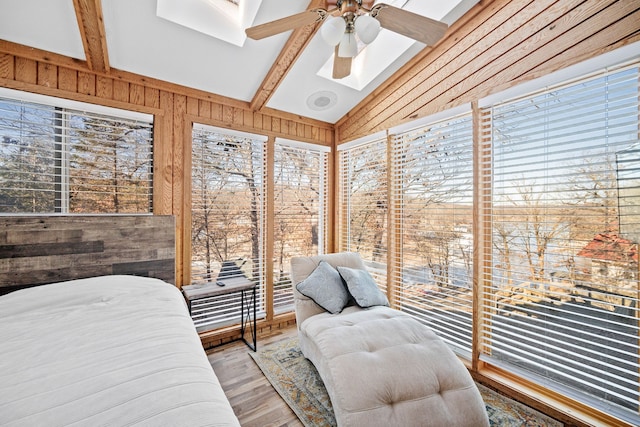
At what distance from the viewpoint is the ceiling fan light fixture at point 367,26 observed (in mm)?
1418

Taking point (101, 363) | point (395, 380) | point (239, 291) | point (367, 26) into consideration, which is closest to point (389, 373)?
point (395, 380)

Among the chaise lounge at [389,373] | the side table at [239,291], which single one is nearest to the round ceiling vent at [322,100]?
the side table at [239,291]

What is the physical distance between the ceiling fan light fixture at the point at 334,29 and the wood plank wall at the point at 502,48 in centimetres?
136

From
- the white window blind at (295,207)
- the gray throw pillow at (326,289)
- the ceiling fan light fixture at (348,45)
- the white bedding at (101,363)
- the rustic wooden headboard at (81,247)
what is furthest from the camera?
the white window blind at (295,207)

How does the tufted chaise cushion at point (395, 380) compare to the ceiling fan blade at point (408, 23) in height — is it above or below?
below

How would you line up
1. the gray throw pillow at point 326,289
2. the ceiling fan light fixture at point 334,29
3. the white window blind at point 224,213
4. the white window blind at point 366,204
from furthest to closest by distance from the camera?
the white window blind at point 366,204 < the white window blind at point 224,213 < the gray throw pillow at point 326,289 < the ceiling fan light fixture at point 334,29

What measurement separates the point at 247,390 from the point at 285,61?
9.05ft

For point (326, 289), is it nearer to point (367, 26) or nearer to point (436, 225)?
point (436, 225)

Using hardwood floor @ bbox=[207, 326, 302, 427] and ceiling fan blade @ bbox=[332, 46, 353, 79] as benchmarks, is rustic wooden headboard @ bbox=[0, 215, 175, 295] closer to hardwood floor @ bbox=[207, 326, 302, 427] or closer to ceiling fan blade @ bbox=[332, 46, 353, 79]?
hardwood floor @ bbox=[207, 326, 302, 427]

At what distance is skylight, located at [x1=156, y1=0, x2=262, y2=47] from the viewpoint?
1911 mm

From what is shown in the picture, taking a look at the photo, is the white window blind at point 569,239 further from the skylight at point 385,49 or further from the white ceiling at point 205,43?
the white ceiling at point 205,43

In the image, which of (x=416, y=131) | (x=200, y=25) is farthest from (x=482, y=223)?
Answer: (x=200, y=25)

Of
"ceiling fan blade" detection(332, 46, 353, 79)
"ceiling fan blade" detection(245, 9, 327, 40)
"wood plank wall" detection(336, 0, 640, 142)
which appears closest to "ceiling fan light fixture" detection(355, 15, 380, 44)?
"ceiling fan blade" detection(245, 9, 327, 40)

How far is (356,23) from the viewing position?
1440 millimetres
